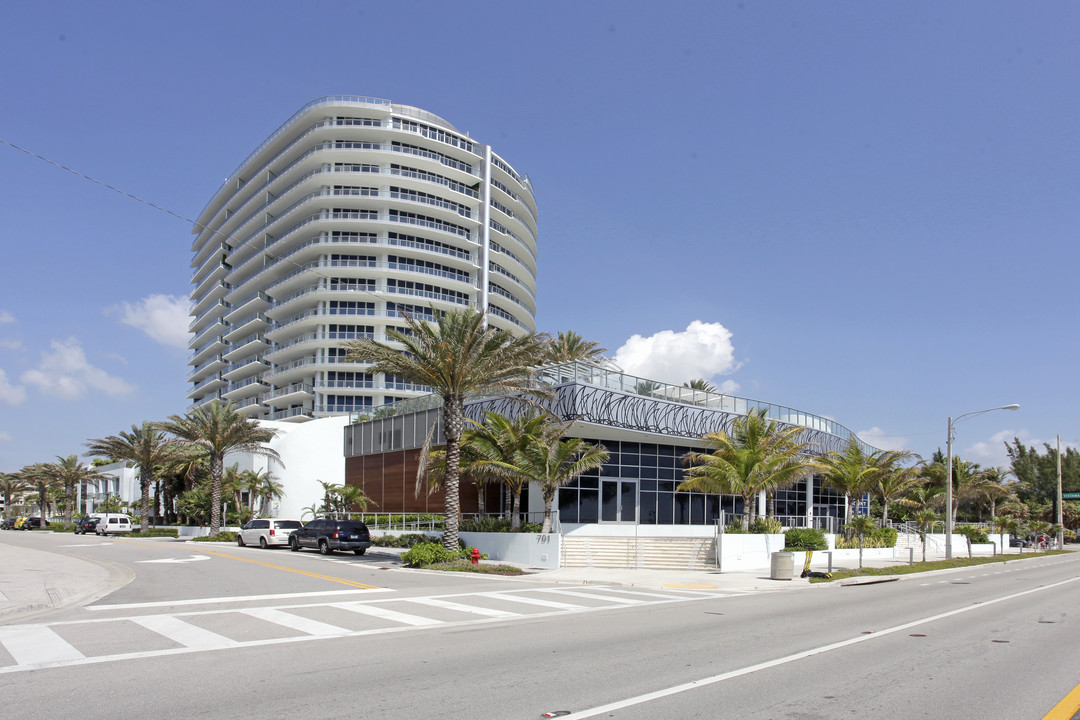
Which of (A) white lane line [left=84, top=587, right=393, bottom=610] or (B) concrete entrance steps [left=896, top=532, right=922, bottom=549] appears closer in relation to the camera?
(A) white lane line [left=84, top=587, right=393, bottom=610]

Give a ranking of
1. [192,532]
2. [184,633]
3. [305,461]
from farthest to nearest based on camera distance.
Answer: [305,461], [192,532], [184,633]

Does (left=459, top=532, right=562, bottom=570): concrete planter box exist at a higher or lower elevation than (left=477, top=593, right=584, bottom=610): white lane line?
lower

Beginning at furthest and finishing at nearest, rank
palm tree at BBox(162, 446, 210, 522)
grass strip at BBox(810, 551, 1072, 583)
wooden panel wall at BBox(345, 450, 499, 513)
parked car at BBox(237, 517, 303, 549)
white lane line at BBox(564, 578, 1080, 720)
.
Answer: palm tree at BBox(162, 446, 210, 522)
wooden panel wall at BBox(345, 450, 499, 513)
parked car at BBox(237, 517, 303, 549)
grass strip at BBox(810, 551, 1072, 583)
white lane line at BBox(564, 578, 1080, 720)

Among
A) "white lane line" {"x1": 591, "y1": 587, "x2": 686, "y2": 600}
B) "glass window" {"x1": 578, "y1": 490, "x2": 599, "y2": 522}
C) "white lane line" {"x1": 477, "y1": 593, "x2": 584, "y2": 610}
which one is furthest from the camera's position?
"glass window" {"x1": 578, "y1": 490, "x2": 599, "y2": 522}

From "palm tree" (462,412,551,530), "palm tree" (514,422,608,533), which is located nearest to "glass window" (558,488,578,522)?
"palm tree" (462,412,551,530)

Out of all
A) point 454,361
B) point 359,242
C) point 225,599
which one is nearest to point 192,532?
point 454,361

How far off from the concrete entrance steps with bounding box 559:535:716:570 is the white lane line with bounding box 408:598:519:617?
12.1 m

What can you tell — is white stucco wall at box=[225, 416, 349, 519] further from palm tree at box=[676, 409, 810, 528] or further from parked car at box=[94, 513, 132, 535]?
palm tree at box=[676, 409, 810, 528]

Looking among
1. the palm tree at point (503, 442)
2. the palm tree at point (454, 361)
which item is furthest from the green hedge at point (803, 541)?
the palm tree at point (454, 361)

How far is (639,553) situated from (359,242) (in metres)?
60.7

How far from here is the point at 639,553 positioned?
29594 millimetres

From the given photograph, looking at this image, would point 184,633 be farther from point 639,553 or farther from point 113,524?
point 113,524

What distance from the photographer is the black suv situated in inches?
1318

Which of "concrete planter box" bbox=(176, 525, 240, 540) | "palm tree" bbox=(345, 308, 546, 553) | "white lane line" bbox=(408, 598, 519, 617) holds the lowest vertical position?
"concrete planter box" bbox=(176, 525, 240, 540)
